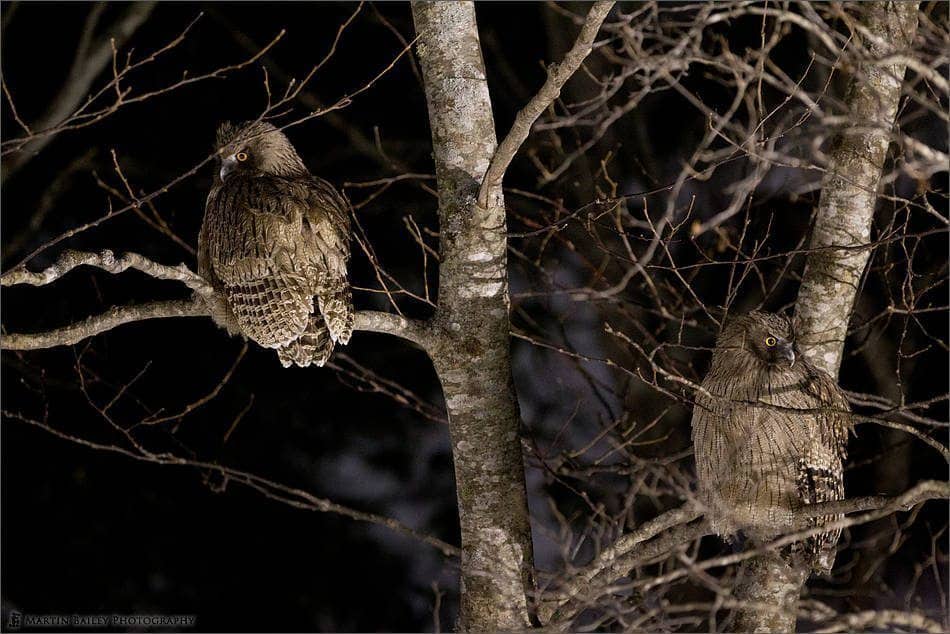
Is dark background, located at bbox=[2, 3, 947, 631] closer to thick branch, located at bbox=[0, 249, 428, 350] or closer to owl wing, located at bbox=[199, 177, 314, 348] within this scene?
owl wing, located at bbox=[199, 177, 314, 348]

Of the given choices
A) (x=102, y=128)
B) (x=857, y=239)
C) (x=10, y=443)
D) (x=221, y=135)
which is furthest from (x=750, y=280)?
(x=10, y=443)

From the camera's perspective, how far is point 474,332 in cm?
229

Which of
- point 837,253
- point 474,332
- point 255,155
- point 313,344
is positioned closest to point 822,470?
point 837,253

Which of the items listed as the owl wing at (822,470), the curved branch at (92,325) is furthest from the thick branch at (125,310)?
the owl wing at (822,470)

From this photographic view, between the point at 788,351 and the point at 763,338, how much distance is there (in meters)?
0.07

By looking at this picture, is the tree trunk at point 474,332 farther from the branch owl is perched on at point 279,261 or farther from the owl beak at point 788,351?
the owl beak at point 788,351

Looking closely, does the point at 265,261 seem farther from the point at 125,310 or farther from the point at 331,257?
the point at 125,310

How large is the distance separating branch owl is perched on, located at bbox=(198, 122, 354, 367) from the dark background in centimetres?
109

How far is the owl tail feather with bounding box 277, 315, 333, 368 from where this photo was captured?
7.68ft

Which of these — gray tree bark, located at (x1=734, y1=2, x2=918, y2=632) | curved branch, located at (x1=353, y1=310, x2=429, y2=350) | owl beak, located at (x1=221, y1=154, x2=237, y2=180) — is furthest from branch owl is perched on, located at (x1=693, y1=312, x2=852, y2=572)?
owl beak, located at (x1=221, y1=154, x2=237, y2=180)

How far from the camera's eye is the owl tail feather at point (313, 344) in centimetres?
234

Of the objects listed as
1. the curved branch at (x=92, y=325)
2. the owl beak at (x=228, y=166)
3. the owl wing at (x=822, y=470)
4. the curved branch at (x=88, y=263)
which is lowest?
the owl wing at (x=822, y=470)

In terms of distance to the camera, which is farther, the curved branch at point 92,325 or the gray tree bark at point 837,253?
the gray tree bark at point 837,253

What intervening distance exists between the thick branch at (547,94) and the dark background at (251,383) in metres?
1.48
